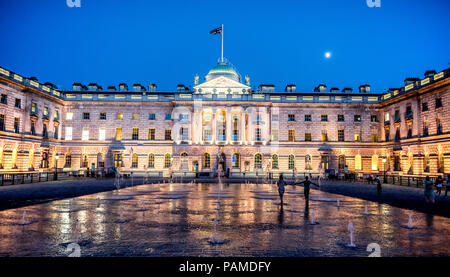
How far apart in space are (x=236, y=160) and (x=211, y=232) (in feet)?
136

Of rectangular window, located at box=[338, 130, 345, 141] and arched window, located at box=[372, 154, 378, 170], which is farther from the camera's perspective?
rectangular window, located at box=[338, 130, 345, 141]

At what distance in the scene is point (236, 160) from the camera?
5122 centimetres

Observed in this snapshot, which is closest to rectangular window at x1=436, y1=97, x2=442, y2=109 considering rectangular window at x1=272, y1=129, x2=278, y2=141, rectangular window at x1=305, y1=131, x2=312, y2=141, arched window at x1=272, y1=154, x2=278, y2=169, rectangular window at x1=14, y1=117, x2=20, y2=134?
rectangular window at x1=305, y1=131, x2=312, y2=141

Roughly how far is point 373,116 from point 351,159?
29.2 ft

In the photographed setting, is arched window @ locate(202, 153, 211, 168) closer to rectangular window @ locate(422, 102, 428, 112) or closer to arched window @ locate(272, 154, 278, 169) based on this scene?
arched window @ locate(272, 154, 278, 169)

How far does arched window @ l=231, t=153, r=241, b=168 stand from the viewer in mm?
50781

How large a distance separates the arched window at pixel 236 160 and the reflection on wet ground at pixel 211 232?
1407 inches

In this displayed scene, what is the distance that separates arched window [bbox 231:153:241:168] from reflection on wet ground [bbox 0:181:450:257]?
3574 centimetres

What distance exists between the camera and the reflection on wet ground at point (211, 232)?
777cm

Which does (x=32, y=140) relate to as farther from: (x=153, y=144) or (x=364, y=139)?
(x=364, y=139)

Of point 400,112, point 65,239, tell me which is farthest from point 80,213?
point 400,112

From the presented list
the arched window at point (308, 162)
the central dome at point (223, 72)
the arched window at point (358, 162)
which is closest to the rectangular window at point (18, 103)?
the central dome at point (223, 72)

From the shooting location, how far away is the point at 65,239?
29.0 ft

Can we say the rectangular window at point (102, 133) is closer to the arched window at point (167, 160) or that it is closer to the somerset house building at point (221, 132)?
the somerset house building at point (221, 132)
